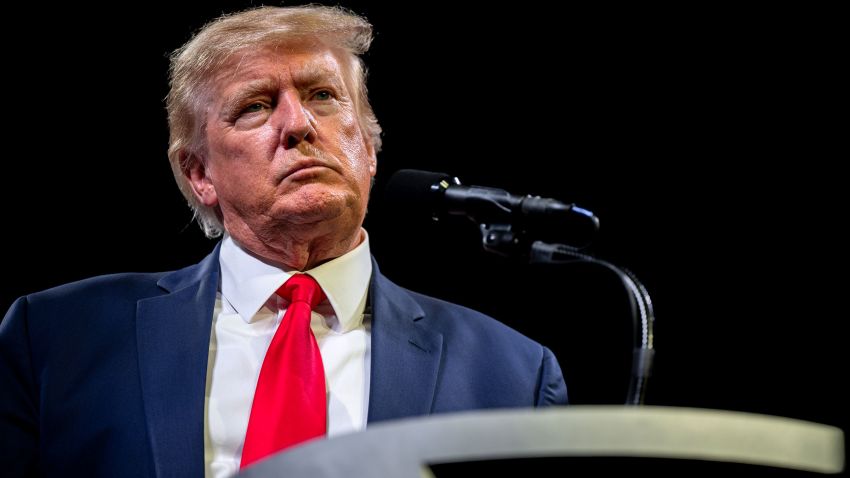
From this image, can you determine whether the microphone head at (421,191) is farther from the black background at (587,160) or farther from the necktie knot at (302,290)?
the black background at (587,160)

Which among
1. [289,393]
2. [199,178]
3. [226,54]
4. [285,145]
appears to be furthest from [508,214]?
[199,178]

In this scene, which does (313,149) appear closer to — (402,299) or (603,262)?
(402,299)

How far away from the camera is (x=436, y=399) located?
2287 millimetres

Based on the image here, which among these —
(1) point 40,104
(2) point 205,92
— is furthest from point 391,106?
(1) point 40,104

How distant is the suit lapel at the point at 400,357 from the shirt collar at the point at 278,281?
2.2 inches

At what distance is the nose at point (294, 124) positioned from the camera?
232 centimetres

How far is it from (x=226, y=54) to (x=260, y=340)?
0.80 m

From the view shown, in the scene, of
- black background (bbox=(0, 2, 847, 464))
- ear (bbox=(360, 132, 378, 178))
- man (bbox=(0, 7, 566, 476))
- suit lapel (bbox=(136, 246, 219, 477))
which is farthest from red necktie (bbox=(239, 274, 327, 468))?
black background (bbox=(0, 2, 847, 464))

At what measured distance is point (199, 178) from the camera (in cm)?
263

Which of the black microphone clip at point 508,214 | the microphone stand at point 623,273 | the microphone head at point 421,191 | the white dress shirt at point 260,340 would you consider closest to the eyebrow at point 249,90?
the white dress shirt at point 260,340

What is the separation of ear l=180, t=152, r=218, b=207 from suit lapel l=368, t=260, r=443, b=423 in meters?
0.53

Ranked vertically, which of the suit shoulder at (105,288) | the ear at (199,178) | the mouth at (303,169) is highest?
the mouth at (303,169)

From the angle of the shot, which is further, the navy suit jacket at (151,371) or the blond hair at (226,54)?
the blond hair at (226,54)

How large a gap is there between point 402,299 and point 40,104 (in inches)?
52.6
